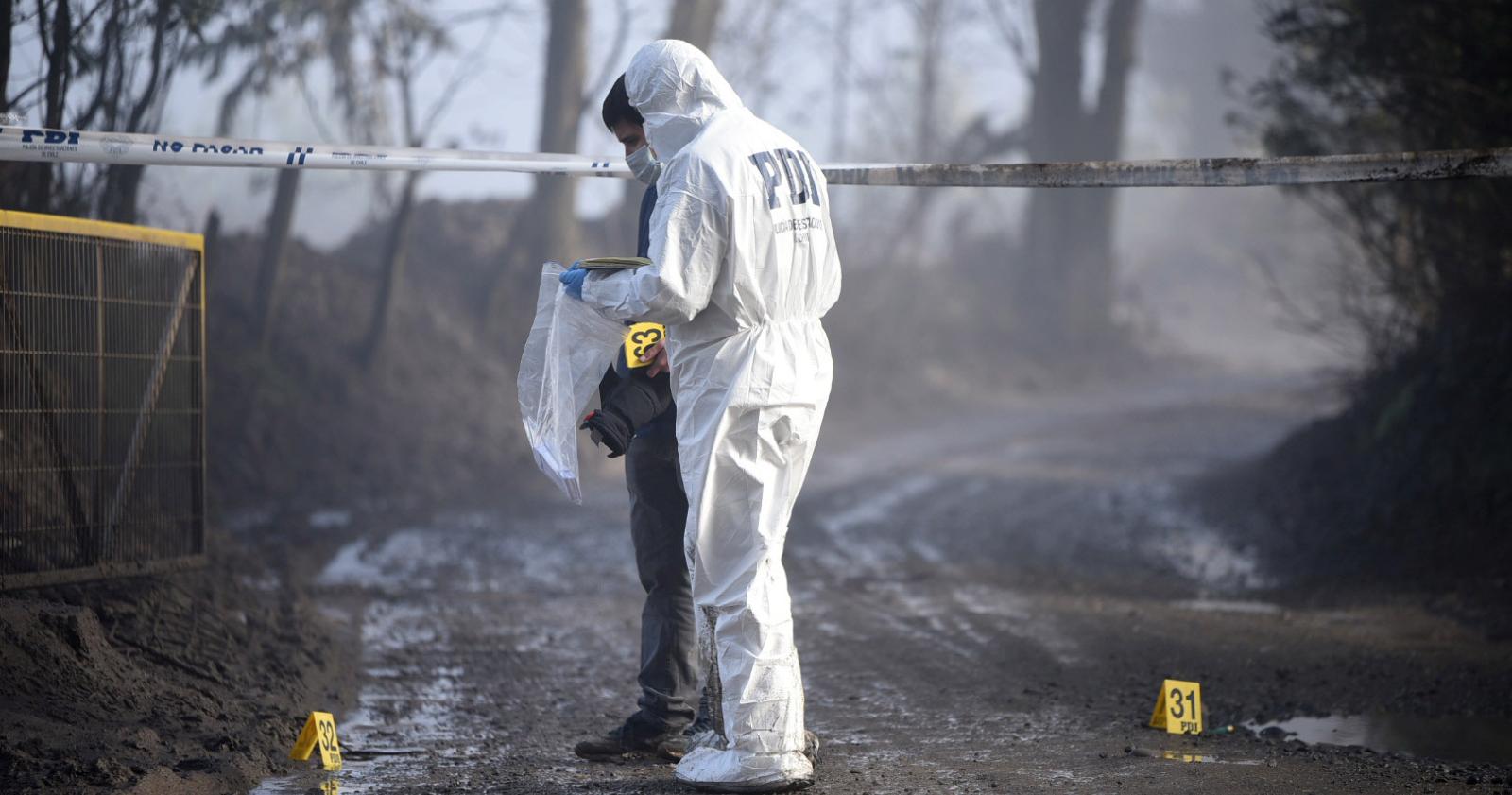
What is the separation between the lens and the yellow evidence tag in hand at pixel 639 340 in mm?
4387

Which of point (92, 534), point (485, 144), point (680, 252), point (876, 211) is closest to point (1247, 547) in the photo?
point (680, 252)

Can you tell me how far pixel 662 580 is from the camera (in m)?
4.60

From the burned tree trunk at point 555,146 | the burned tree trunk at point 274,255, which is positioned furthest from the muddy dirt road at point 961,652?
the burned tree trunk at point 555,146

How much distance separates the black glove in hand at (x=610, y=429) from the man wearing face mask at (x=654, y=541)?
5cm

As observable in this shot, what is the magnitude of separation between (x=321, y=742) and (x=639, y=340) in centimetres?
166

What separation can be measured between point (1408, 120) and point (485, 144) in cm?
1076

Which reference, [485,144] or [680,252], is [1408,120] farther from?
[485,144]

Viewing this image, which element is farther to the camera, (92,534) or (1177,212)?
(1177,212)

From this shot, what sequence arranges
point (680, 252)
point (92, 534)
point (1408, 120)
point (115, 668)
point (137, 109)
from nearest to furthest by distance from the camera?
1. point (680, 252)
2. point (115, 668)
3. point (92, 534)
4. point (137, 109)
5. point (1408, 120)

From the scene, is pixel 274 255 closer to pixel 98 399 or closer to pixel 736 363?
pixel 98 399

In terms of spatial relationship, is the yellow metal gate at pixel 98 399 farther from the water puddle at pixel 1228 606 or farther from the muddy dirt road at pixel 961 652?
the water puddle at pixel 1228 606

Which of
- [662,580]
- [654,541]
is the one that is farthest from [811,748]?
[654,541]

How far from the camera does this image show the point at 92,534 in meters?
5.21

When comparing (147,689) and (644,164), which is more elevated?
(644,164)
